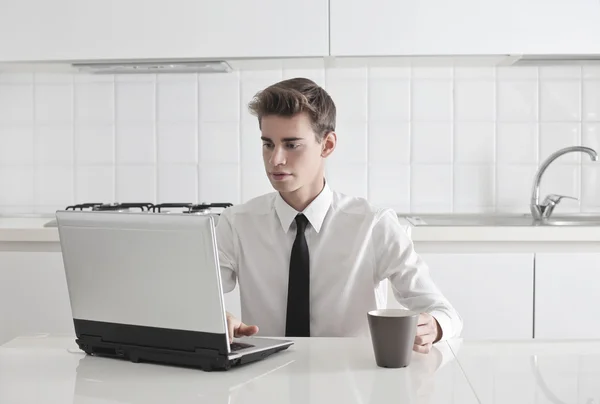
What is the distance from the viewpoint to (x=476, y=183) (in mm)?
3420

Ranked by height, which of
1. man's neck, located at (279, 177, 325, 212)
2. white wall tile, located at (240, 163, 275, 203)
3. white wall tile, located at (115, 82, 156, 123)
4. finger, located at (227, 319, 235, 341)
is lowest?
finger, located at (227, 319, 235, 341)

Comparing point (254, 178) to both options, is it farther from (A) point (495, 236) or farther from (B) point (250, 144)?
(A) point (495, 236)

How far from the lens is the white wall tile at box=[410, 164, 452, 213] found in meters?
3.42

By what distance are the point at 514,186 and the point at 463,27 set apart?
0.75 metres

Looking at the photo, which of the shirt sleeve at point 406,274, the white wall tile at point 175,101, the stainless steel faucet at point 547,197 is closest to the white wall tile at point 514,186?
the stainless steel faucet at point 547,197

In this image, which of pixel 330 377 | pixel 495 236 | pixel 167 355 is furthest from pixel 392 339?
pixel 495 236

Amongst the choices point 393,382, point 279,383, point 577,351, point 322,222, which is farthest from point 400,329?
point 322,222

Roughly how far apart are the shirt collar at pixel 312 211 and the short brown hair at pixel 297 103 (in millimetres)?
142

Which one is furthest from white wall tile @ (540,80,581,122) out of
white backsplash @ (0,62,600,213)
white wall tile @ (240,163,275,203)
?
white wall tile @ (240,163,275,203)

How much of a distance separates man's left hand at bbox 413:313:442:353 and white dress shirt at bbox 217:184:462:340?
0.34 meters

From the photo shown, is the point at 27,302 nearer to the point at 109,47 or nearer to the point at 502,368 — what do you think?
the point at 109,47

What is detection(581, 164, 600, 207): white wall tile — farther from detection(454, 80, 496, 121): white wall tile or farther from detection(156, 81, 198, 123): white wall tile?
detection(156, 81, 198, 123): white wall tile

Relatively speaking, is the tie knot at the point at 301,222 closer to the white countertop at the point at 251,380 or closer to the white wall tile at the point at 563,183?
the white countertop at the point at 251,380

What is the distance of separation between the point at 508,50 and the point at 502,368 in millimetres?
1903
